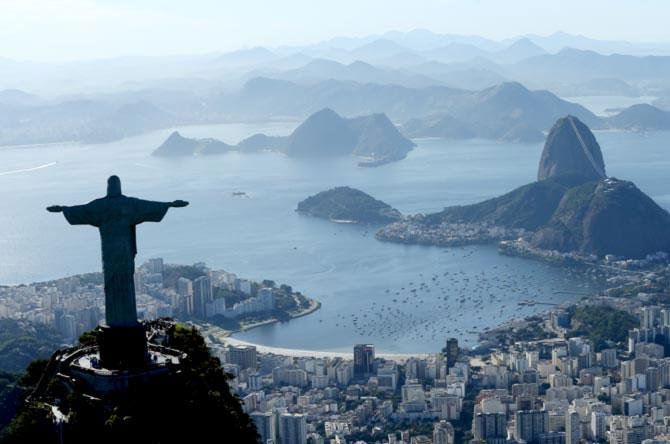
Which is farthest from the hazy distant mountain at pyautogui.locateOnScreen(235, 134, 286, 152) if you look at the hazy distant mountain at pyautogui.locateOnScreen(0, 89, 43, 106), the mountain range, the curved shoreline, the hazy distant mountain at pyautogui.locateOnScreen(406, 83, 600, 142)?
the curved shoreline

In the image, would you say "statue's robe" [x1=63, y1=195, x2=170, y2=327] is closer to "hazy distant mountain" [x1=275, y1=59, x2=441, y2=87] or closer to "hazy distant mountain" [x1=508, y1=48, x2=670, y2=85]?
"hazy distant mountain" [x1=275, y1=59, x2=441, y2=87]

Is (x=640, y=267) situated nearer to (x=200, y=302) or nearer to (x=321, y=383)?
(x=200, y=302)

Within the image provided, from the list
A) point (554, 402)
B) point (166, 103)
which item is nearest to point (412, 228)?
point (554, 402)

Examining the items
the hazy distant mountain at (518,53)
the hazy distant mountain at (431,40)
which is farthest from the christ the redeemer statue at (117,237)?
the hazy distant mountain at (431,40)

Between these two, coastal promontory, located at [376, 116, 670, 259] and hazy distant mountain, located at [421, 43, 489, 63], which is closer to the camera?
coastal promontory, located at [376, 116, 670, 259]

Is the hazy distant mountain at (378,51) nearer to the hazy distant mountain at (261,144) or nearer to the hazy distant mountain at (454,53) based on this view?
the hazy distant mountain at (454,53)

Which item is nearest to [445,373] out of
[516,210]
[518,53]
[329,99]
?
[516,210]
